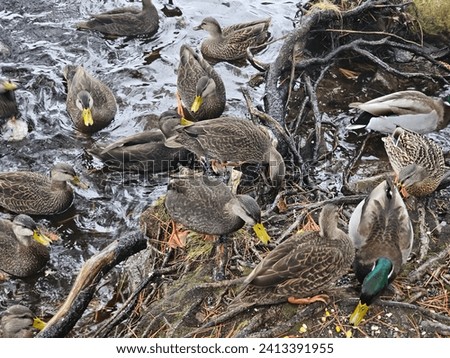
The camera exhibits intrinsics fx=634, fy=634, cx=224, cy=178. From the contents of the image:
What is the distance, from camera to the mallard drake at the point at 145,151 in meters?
7.03

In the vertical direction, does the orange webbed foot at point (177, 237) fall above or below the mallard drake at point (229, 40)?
below

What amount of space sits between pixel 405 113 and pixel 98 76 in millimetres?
4016

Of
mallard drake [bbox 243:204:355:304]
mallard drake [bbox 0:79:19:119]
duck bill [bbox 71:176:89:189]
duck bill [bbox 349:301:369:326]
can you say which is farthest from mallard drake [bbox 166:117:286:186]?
duck bill [bbox 349:301:369:326]

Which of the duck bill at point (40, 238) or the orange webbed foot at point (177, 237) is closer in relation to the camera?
the orange webbed foot at point (177, 237)

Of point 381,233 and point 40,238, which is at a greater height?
point 381,233

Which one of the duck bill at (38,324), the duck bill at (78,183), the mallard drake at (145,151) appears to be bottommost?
the duck bill at (38,324)

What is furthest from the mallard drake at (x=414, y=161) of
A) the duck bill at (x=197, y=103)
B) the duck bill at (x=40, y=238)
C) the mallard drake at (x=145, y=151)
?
the duck bill at (x=40, y=238)

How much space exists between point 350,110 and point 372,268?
3269 millimetres

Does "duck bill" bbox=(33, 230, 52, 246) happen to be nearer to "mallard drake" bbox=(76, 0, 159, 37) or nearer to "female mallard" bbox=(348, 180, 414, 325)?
"female mallard" bbox=(348, 180, 414, 325)

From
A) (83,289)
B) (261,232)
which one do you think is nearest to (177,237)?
(261,232)

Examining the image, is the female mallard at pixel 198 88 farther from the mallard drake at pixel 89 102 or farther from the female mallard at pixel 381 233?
the female mallard at pixel 381 233

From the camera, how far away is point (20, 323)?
203 inches

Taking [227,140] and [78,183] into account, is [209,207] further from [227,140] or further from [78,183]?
[78,183]

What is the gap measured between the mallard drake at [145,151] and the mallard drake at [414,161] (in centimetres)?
234
